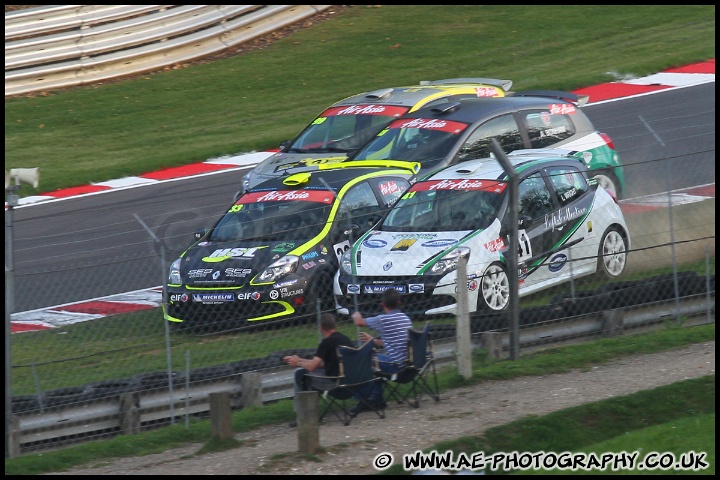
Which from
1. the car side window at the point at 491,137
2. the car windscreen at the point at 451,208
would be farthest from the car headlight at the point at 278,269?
the car side window at the point at 491,137

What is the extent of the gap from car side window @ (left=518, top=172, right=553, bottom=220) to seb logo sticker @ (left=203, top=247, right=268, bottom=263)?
2.78 meters

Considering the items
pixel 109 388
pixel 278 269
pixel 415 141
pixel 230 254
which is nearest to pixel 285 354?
pixel 109 388

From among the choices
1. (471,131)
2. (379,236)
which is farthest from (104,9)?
(379,236)

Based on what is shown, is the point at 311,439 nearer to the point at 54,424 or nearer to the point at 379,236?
the point at 54,424

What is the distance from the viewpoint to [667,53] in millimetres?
23531

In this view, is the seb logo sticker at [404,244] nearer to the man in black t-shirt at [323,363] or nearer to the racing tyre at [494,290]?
the racing tyre at [494,290]

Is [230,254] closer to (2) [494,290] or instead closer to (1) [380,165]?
(1) [380,165]

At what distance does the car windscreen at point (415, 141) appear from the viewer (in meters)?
13.3

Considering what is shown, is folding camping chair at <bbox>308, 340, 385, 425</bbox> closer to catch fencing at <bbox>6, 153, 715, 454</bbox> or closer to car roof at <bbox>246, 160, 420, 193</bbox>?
catch fencing at <bbox>6, 153, 715, 454</bbox>

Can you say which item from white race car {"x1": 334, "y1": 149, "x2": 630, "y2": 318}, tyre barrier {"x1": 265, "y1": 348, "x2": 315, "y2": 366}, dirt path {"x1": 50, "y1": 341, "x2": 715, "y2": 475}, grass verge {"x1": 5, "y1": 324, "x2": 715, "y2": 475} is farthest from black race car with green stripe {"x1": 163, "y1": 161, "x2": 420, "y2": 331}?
dirt path {"x1": 50, "y1": 341, "x2": 715, "y2": 475}

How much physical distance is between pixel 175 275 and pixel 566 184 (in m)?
4.27

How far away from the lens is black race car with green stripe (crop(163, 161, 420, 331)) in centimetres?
1091

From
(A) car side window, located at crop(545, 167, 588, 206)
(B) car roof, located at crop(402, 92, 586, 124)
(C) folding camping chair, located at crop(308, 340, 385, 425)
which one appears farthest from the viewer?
(B) car roof, located at crop(402, 92, 586, 124)

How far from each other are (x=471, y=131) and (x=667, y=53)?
11724 mm
